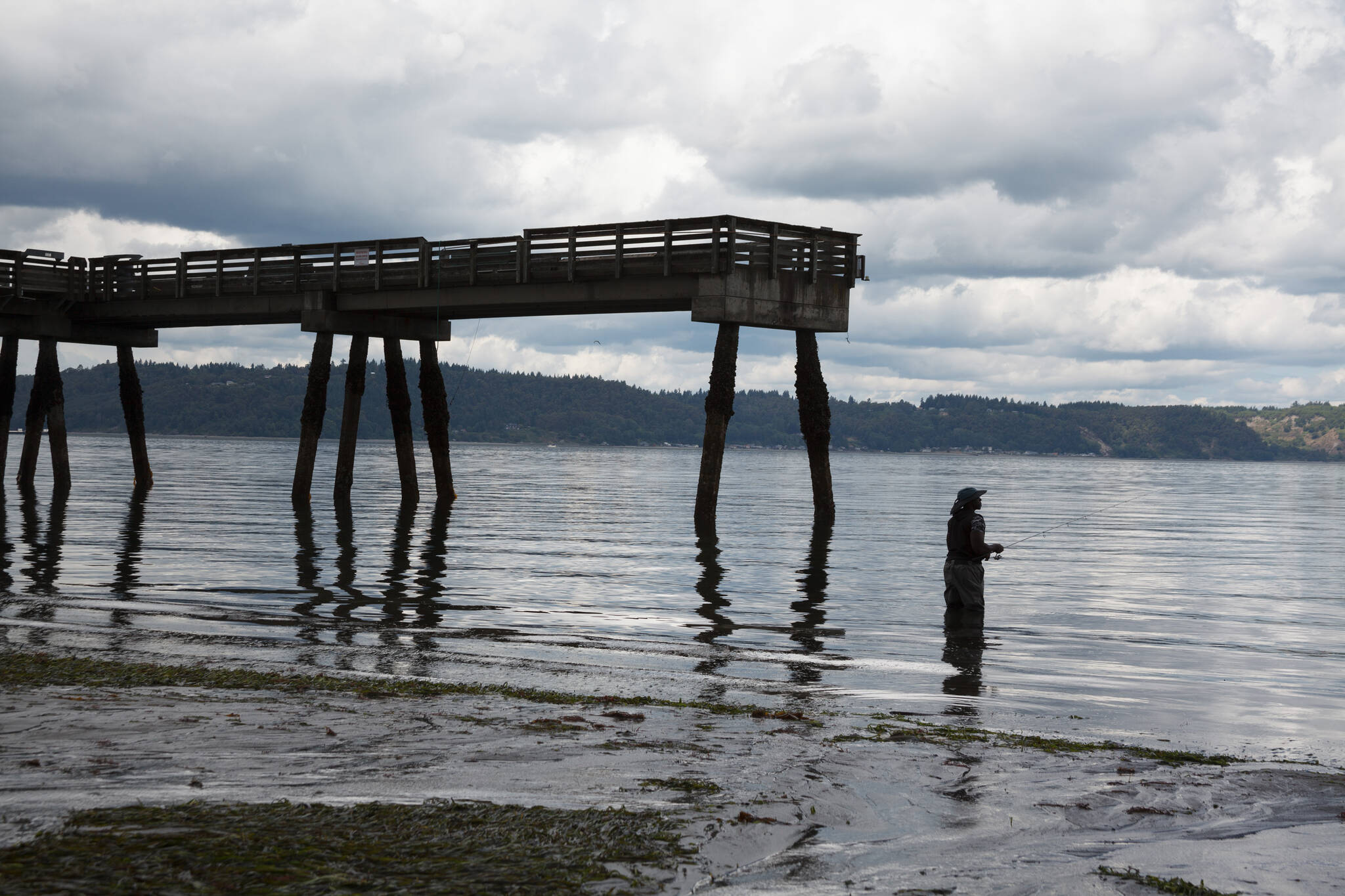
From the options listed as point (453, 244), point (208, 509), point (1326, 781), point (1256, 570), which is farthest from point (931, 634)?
point (208, 509)

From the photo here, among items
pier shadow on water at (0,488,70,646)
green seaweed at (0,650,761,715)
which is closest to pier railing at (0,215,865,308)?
pier shadow on water at (0,488,70,646)

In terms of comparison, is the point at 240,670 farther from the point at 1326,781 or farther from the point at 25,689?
the point at 1326,781

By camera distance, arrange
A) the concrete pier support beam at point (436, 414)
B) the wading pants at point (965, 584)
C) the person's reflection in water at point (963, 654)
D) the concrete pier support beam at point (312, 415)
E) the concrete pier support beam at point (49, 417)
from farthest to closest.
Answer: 1. the concrete pier support beam at point (49, 417)
2. the concrete pier support beam at point (436, 414)
3. the concrete pier support beam at point (312, 415)
4. the wading pants at point (965, 584)
5. the person's reflection in water at point (963, 654)

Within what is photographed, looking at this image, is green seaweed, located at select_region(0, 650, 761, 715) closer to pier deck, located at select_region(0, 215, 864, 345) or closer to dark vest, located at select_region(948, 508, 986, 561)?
dark vest, located at select_region(948, 508, 986, 561)

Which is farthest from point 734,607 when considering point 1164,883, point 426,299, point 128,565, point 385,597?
point 426,299

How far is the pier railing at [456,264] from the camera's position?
26.0 m

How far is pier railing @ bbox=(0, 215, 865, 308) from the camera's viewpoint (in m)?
26.0

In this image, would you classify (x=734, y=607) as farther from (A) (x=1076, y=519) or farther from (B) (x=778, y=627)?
(A) (x=1076, y=519)

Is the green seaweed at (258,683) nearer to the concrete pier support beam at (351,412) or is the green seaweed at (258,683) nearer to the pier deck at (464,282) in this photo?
the pier deck at (464,282)

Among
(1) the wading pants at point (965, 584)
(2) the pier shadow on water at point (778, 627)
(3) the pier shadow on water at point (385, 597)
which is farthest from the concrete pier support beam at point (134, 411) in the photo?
(1) the wading pants at point (965, 584)

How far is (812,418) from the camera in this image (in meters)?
28.8

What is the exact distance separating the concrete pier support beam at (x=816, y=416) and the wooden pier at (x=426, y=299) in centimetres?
5

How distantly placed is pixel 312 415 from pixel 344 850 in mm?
29583

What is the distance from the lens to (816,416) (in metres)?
28.8
